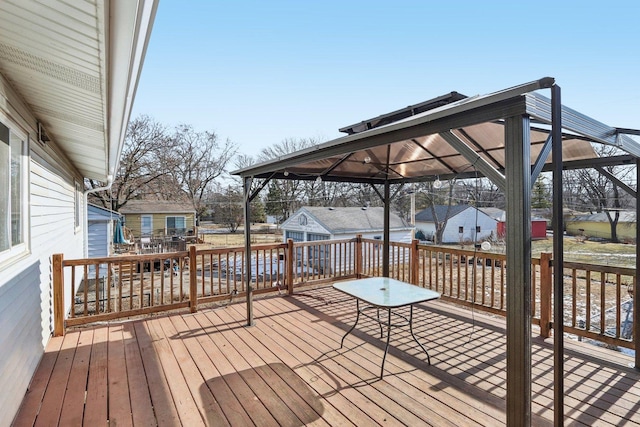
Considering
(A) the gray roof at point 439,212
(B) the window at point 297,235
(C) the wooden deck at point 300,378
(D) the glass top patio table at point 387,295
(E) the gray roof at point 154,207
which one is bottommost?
(C) the wooden deck at point 300,378

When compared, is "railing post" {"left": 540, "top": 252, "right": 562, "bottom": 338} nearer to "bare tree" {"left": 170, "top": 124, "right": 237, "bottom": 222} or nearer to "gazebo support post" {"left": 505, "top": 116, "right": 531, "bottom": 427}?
"gazebo support post" {"left": 505, "top": 116, "right": 531, "bottom": 427}

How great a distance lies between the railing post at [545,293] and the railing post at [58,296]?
559 centimetres

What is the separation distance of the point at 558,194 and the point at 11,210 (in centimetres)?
388

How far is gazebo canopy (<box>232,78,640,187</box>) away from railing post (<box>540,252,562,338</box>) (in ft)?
3.58

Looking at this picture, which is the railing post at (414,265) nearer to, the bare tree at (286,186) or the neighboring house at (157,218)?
the bare tree at (286,186)

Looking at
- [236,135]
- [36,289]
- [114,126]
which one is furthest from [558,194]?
[236,135]

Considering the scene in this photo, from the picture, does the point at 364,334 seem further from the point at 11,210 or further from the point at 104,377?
the point at 11,210

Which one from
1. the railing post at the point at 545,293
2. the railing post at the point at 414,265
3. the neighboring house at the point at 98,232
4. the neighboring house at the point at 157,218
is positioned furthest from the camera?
the neighboring house at the point at 157,218

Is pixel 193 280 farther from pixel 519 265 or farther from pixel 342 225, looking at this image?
pixel 342 225

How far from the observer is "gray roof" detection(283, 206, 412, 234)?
12867mm

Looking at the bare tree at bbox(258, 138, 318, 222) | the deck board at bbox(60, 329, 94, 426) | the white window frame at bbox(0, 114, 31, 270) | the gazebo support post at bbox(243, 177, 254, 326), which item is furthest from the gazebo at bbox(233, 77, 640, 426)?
the bare tree at bbox(258, 138, 318, 222)

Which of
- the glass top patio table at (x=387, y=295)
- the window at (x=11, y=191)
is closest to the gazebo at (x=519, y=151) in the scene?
the glass top patio table at (x=387, y=295)

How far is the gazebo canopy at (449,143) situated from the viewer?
5.32 ft

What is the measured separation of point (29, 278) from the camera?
3012 mm
